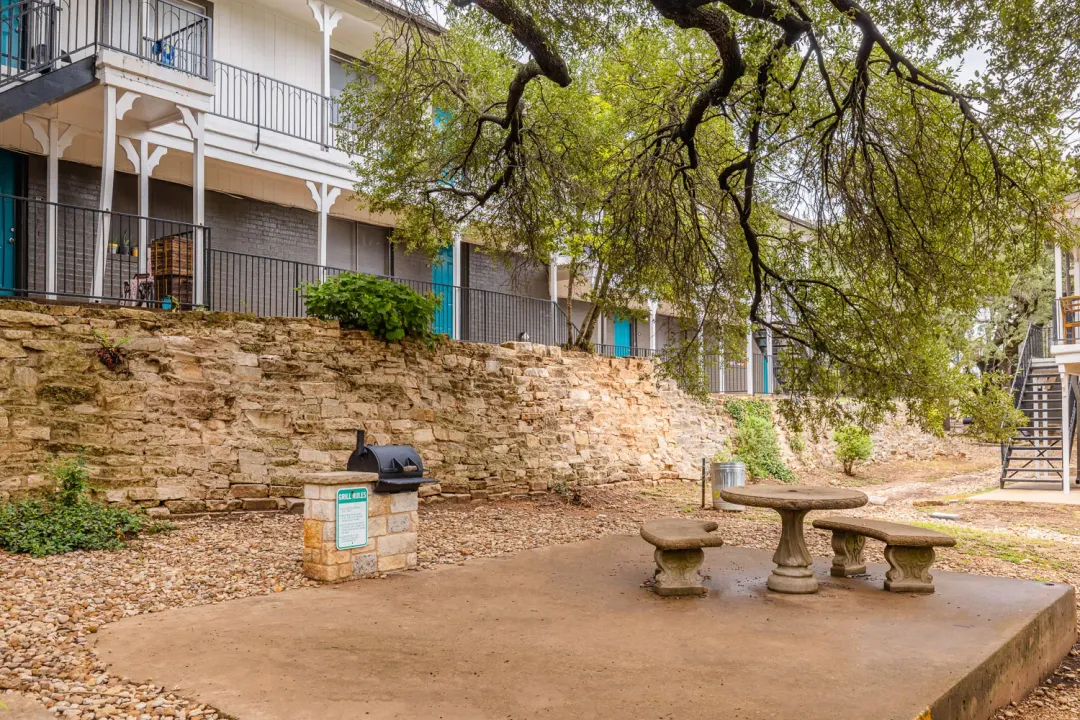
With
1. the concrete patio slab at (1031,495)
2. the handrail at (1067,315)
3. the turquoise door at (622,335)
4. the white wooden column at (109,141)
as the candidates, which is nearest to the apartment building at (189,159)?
the white wooden column at (109,141)

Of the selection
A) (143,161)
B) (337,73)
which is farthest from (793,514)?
(337,73)

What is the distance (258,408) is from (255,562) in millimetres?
2760

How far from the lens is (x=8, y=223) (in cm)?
1073

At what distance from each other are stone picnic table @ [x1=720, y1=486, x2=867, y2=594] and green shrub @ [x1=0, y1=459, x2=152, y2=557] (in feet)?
18.5

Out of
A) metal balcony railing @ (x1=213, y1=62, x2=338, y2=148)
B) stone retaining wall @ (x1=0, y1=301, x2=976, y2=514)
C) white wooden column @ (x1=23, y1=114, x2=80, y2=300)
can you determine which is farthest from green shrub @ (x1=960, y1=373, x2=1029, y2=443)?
white wooden column @ (x1=23, y1=114, x2=80, y2=300)

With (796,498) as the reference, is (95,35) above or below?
above

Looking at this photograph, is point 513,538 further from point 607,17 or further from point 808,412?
point 607,17

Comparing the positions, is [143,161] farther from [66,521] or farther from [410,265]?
[410,265]

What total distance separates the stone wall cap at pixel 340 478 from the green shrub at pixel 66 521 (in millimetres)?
2479

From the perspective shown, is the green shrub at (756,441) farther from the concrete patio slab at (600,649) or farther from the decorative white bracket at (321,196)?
the concrete patio slab at (600,649)

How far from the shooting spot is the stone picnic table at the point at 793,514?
5609 millimetres

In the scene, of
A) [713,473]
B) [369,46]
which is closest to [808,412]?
[713,473]

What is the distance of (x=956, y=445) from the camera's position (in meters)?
22.8

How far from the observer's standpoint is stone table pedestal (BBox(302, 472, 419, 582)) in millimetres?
5891
